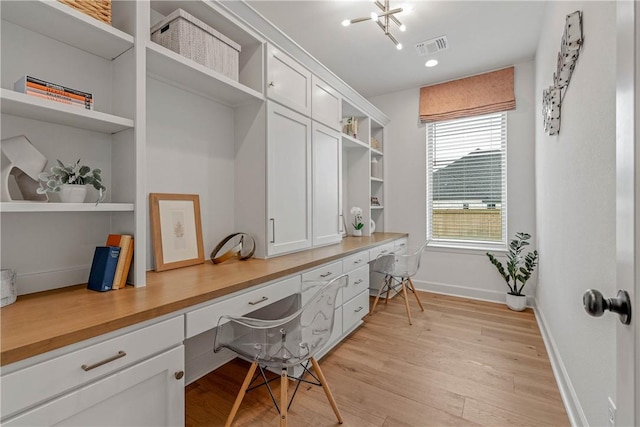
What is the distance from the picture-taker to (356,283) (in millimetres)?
2592

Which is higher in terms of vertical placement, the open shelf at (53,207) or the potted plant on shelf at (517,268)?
the open shelf at (53,207)

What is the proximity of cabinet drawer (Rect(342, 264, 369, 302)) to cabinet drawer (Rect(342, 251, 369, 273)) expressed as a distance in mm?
40

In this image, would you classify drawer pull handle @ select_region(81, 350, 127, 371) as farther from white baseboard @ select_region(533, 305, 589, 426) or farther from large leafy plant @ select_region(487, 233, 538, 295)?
large leafy plant @ select_region(487, 233, 538, 295)

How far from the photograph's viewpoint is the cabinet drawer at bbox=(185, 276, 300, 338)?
1219 millimetres

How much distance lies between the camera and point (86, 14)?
1.22m

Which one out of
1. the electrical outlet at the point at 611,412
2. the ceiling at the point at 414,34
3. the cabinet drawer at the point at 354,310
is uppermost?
the ceiling at the point at 414,34

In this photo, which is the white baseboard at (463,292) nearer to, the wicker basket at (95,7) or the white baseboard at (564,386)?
the white baseboard at (564,386)

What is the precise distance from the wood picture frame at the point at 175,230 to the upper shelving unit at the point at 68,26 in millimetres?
749

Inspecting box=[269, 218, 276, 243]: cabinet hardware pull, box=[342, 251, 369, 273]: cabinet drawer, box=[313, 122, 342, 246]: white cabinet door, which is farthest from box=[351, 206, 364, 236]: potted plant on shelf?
box=[269, 218, 276, 243]: cabinet hardware pull

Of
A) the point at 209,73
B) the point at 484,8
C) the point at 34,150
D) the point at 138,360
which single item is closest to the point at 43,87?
the point at 34,150

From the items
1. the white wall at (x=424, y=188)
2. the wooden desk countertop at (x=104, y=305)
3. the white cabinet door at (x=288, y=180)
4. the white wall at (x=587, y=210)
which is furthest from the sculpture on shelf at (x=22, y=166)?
the white wall at (x=424, y=188)

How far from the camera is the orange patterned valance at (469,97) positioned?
10.9ft

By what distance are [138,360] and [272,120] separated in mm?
1618

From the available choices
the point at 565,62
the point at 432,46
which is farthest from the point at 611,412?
the point at 432,46
